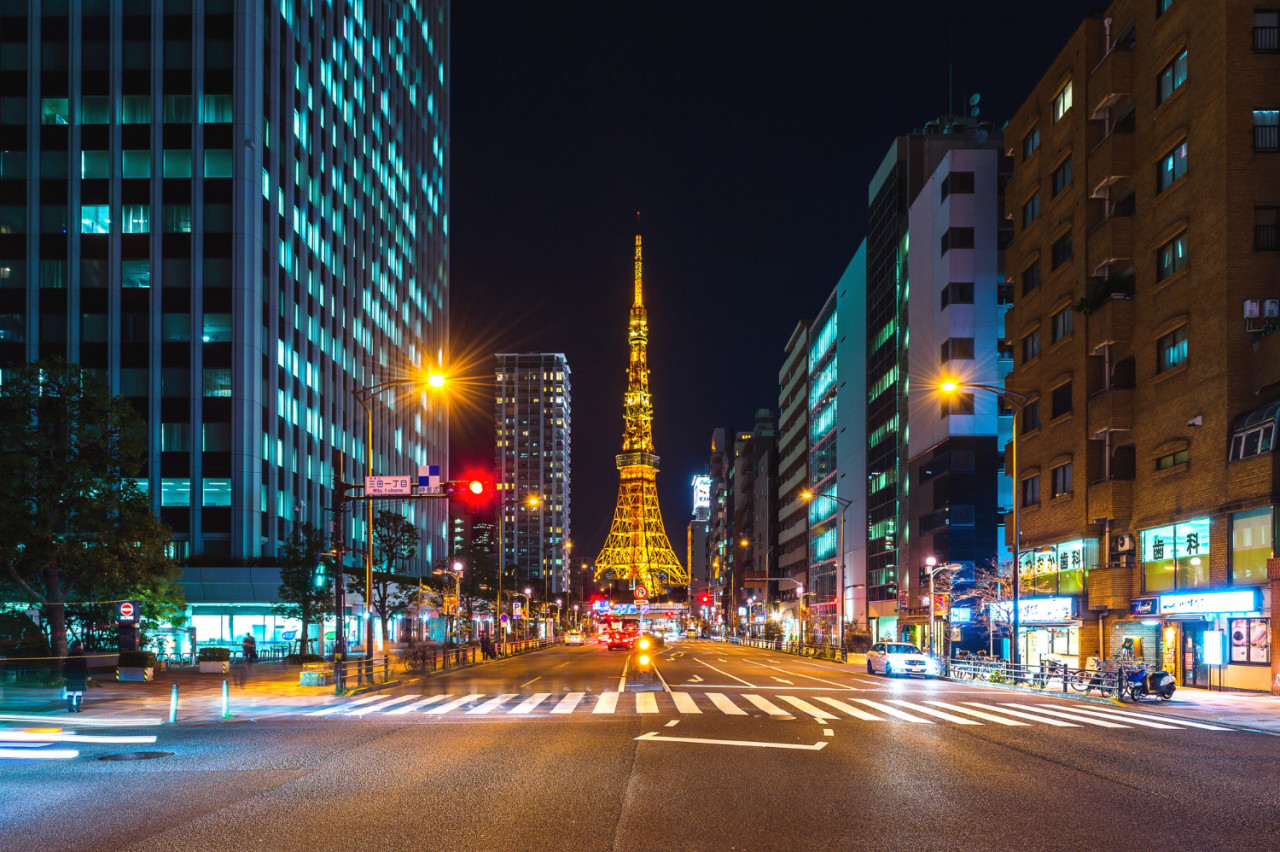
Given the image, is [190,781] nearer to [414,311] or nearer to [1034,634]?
[1034,634]

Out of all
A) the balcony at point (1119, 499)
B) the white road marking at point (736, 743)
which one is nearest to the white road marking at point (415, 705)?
the white road marking at point (736, 743)

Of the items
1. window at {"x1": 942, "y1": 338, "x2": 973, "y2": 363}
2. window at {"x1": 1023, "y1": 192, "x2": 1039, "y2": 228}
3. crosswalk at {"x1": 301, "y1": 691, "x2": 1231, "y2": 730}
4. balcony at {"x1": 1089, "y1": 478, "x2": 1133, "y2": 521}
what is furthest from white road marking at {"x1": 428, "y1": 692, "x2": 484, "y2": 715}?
window at {"x1": 942, "y1": 338, "x2": 973, "y2": 363}

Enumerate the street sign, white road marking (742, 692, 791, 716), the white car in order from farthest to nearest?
the white car → the street sign → white road marking (742, 692, 791, 716)

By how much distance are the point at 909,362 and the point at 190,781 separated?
7636 centimetres

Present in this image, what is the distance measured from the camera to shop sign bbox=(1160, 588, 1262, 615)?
34812 millimetres

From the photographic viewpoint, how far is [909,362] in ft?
282

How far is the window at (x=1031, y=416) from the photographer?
55.1m

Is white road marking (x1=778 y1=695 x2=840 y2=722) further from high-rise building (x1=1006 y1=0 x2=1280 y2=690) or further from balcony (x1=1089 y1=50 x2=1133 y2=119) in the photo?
balcony (x1=1089 y1=50 x2=1133 y2=119)

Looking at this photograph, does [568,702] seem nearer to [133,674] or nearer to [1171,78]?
[133,674]

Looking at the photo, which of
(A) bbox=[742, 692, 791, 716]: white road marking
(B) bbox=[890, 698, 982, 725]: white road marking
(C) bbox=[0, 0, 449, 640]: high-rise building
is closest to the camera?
(B) bbox=[890, 698, 982, 725]: white road marking

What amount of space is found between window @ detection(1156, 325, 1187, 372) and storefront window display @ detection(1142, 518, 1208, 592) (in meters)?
6.04

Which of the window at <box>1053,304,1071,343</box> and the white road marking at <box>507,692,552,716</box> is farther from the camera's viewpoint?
the window at <box>1053,304,1071,343</box>

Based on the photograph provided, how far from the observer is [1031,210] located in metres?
57.1

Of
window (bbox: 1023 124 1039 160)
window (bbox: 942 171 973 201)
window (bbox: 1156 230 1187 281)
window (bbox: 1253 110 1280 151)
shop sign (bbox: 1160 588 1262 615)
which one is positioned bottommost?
shop sign (bbox: 1160 588 1262 615)
